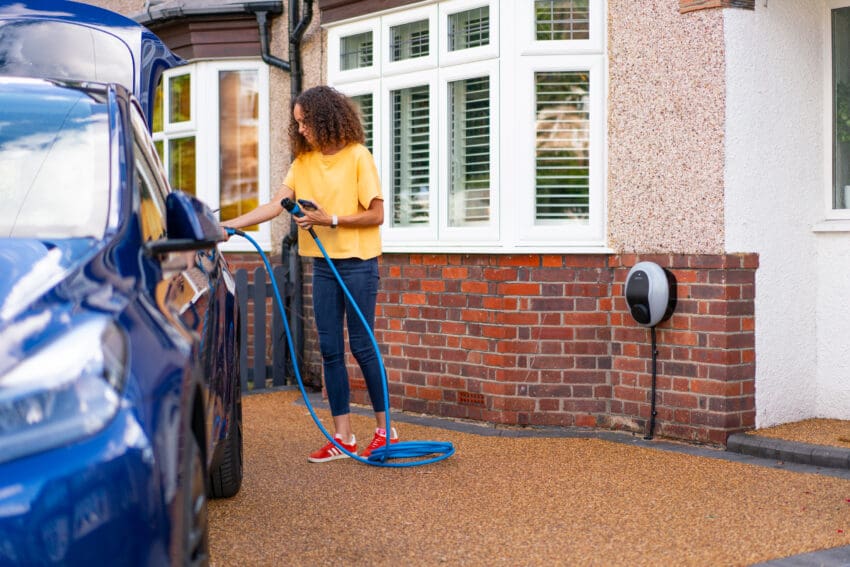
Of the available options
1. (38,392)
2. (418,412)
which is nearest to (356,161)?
(418,412)

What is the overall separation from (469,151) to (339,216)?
2210 mm

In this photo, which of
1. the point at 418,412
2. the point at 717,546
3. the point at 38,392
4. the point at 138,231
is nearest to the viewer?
the point at 38,392

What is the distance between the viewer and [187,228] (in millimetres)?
3385

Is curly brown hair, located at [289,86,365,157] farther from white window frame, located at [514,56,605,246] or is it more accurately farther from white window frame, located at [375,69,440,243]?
white window frame, located at [375,69,440,243]

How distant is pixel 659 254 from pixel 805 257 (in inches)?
38.8

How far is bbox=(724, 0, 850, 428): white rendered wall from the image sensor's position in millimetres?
6883

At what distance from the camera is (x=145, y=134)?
4113 mm

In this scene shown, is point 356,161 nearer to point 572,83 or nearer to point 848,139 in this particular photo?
point 572,83

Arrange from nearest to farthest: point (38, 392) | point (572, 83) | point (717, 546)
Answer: point (38, 392) → point (717, 546) → point (572, 83)

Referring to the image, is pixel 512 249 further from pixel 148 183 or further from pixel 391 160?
pixel 148 183

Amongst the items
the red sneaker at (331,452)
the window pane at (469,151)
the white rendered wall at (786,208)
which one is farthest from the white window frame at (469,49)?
the red sneaker at (331,452)

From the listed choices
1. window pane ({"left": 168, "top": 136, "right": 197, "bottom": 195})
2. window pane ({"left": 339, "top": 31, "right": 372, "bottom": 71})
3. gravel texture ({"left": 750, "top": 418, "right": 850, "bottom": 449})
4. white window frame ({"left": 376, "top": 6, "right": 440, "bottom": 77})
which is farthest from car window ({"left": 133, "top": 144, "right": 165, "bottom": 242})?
window pane ({"left": 168, "top": 136, "right": 197, "bottom": 195})

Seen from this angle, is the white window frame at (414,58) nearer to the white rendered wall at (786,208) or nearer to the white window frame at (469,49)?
the white window frame at (469,49)

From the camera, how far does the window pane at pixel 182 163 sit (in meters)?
11.3
